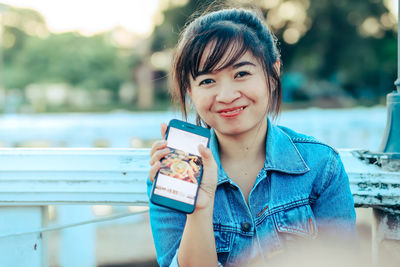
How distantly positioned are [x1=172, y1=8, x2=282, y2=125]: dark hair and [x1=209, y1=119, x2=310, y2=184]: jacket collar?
18 centimetres

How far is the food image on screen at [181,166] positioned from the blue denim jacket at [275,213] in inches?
4.8

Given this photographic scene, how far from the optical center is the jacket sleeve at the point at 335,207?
1261 millimetres

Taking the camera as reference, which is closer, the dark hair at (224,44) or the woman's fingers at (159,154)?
the woman's fingers at (159,154)

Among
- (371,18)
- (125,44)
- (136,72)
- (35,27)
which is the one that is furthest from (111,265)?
(35,27)

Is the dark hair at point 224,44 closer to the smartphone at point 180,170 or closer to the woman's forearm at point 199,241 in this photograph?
the smartphone at point 180,170

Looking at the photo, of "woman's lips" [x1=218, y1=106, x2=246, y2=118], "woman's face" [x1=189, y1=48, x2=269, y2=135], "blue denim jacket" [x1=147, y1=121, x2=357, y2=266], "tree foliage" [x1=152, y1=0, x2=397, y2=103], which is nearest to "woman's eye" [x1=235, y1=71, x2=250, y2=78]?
"woman's face" [x1=189, y1=48, x2=269, y2=135]

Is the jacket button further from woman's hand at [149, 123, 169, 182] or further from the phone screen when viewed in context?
woman's hand at [149, 123, 169, 182]

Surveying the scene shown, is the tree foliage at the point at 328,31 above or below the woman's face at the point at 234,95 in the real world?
above

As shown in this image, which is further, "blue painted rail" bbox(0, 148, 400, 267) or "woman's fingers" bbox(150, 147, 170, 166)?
"blue painted rail" bbox(0, 148, 400, 267)

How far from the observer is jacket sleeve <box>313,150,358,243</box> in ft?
4.14

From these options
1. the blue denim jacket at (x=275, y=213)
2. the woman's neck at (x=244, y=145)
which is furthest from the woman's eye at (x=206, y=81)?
the blue denim jacket at (x=275, y=213)

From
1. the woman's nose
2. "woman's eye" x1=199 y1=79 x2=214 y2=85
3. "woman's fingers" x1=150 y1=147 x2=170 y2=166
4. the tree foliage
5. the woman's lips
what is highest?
the tree foliage

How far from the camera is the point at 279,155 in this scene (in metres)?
1.38

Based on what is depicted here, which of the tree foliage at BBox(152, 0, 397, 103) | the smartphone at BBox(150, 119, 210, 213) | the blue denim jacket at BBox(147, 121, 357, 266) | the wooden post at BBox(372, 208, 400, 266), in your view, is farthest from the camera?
the tree foliage at BBox(152, 0, 397, 103)
